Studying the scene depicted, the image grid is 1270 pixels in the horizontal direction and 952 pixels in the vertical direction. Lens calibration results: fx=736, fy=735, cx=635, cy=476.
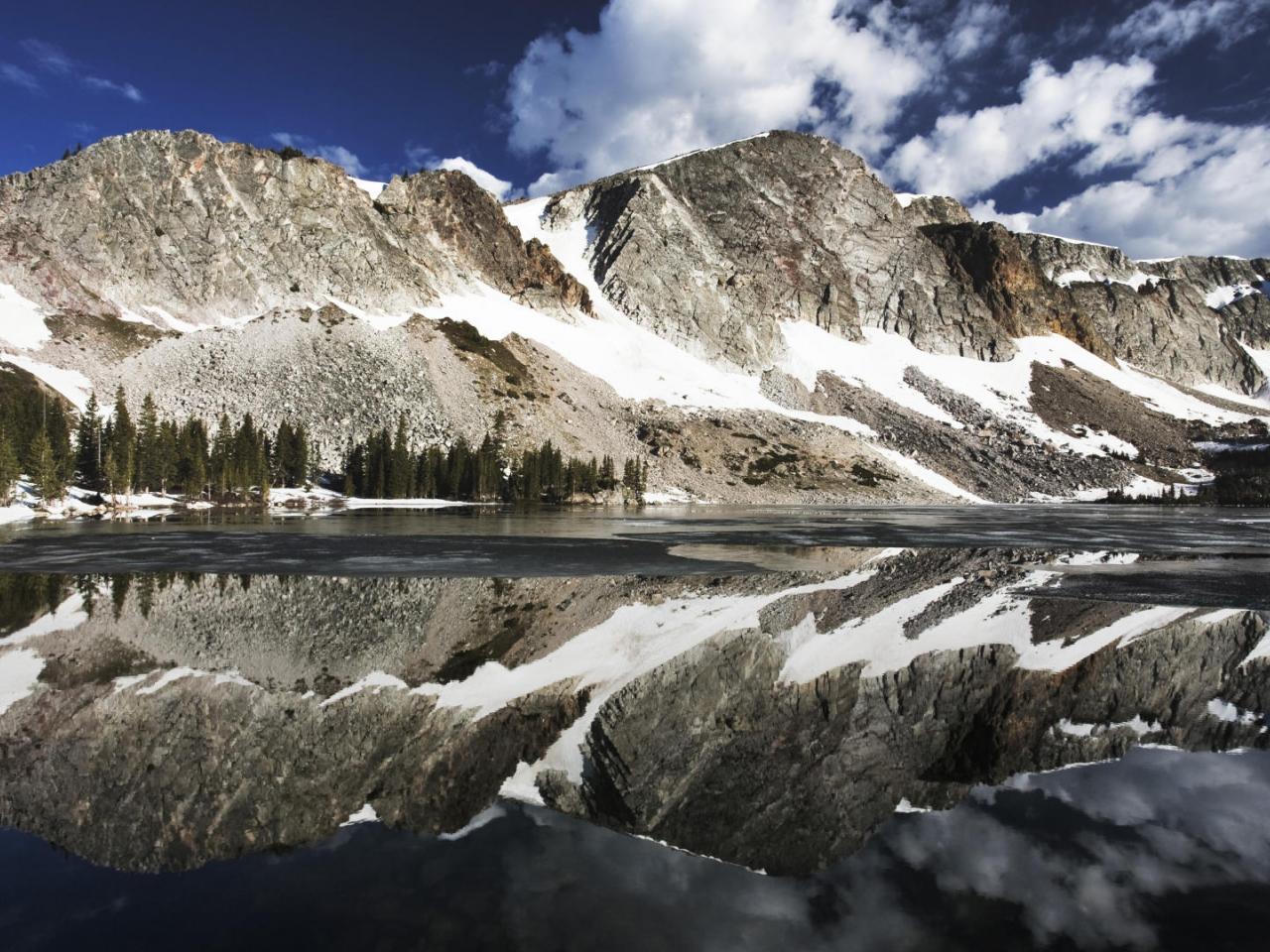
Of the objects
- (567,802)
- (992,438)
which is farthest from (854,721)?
(992,438)

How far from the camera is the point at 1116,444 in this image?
19212 centimetres

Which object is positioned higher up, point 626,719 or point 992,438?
point 992,438

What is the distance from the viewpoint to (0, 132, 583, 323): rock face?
11000 centimetres

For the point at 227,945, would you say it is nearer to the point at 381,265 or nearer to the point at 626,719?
the point at 626,719

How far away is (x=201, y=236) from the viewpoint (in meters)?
122

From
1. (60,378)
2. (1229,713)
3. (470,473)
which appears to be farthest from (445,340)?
(1229,713)

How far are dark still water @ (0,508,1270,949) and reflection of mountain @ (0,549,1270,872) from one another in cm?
6

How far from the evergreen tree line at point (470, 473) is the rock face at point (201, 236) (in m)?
42.0

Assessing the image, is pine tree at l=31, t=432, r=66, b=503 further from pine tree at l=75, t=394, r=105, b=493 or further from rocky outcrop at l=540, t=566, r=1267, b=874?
rocky outcrop at l=540, t=566, r=1267, b=874

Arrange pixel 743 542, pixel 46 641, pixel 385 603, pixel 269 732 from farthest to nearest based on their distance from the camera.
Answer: pixel 743 542, pixel 385 603, pixel 46 641, pixel 269 732

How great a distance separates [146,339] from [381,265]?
153ft

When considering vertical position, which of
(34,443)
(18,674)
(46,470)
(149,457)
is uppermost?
(34,443)

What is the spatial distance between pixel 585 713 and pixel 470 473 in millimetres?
93446

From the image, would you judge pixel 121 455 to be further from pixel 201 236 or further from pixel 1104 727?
pixel 1104 727
